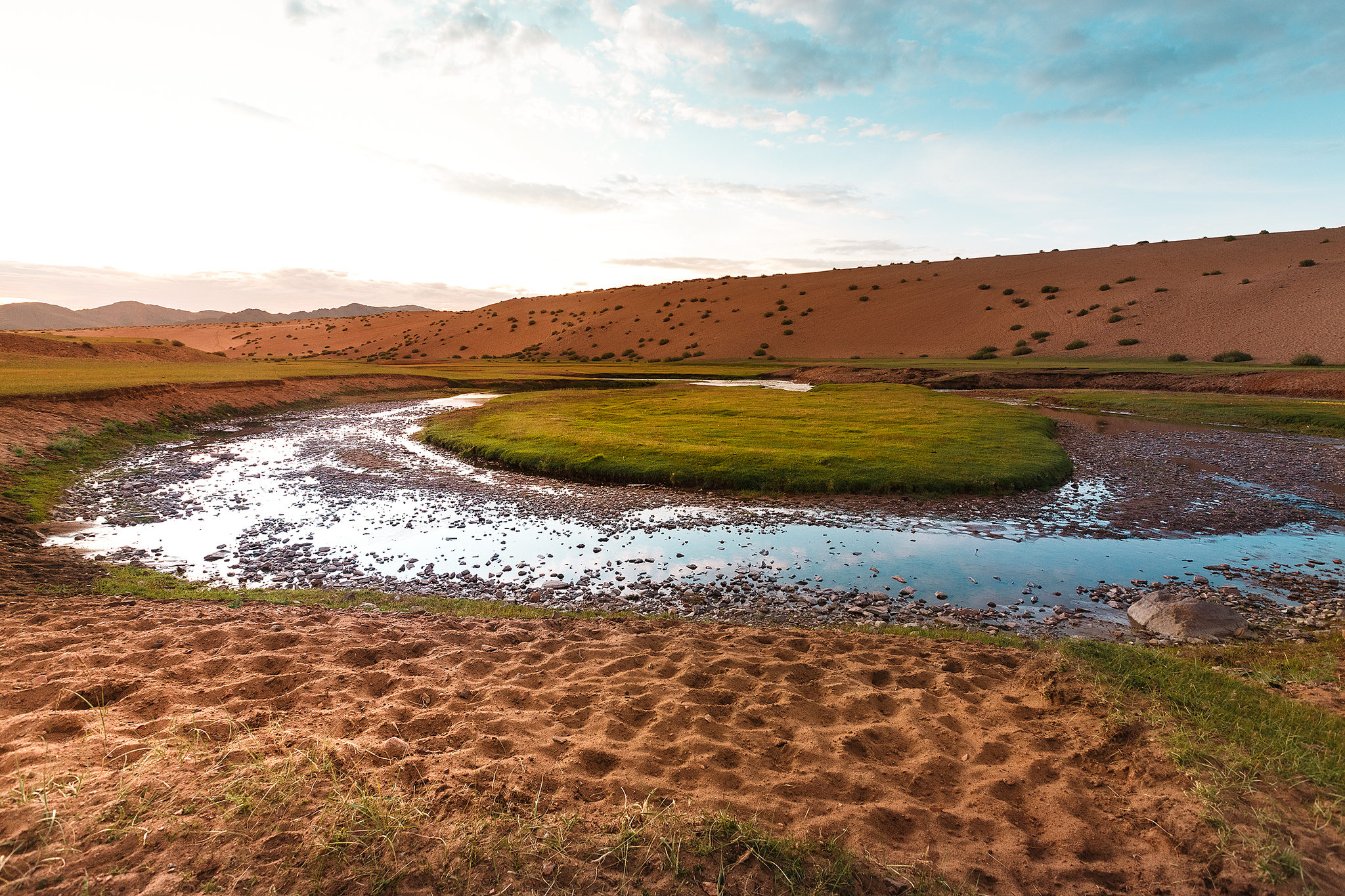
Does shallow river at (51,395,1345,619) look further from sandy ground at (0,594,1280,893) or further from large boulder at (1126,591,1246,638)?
sandy ground at (0,594,1280,893)

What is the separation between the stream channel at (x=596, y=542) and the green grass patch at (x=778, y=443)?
1.50 m

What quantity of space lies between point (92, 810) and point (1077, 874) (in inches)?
281

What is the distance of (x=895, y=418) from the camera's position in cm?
2941

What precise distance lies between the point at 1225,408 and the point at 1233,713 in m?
37.6

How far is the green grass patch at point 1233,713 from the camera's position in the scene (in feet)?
16.9

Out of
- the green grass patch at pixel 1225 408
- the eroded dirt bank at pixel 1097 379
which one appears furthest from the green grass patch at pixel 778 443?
the eroded dirt bank at pixel 1097 379

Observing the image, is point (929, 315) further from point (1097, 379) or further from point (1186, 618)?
point (1186, 618)

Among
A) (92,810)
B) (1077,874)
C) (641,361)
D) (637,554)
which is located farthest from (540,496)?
(641,361)

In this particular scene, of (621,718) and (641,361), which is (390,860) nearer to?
(621,718)

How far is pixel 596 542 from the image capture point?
1410 centimetres

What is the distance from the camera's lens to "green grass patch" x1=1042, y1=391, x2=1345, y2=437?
29.1 m

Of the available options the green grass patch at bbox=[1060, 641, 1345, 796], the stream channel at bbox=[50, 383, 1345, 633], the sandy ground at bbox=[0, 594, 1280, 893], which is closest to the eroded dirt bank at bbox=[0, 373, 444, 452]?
the stream channel at bbox=[50, 383, 1345, 633]

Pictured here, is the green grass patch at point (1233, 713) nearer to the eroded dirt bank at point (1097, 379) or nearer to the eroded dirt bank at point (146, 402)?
the eroded dirt bank at point (146, 402)

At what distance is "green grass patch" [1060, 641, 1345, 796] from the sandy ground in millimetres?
645
